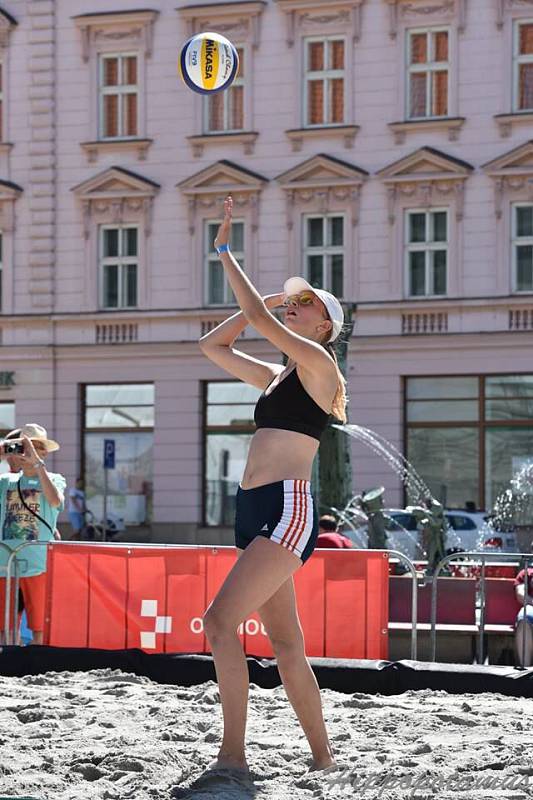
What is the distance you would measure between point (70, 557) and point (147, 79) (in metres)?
24.6

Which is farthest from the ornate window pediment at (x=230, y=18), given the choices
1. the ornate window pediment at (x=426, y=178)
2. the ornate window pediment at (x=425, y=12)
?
the ornate window pediment at (x=426, y=178)

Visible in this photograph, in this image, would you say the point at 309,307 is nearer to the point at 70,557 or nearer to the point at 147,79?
the point at 70,557

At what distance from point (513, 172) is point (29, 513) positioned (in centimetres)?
2226

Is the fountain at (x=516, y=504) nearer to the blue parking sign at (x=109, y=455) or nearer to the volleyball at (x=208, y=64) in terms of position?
the blue parking sign at (x=109, y=455)

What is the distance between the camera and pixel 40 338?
116ft

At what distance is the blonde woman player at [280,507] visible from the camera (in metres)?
6.16

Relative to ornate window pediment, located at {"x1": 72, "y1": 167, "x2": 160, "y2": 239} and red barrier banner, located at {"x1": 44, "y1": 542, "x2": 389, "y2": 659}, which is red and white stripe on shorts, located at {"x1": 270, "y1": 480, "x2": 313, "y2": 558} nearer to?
red barrier banner, located at {"x1": 44, "y1": 542, "x2": 389, "y2": 659}

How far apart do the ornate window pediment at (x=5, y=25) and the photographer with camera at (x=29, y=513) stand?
25.7 metres

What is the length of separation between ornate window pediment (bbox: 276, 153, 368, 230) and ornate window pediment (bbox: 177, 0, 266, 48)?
2.96 metres

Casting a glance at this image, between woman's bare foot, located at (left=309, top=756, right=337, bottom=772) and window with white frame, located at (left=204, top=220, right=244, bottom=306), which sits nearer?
woman's bare foot, located at (left=309, top=756, right=337, bottom=772)

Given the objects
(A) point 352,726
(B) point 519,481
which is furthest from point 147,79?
(A) point 352,726

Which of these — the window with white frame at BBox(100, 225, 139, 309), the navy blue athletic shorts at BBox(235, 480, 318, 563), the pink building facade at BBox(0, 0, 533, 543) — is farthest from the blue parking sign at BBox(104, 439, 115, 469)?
the navy blue athletic shorts at BBox(235, 480, 318, 563)

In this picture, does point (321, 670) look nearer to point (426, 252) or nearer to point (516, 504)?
point (516, 504)

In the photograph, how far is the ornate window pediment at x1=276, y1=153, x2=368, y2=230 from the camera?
33469 millimetres
